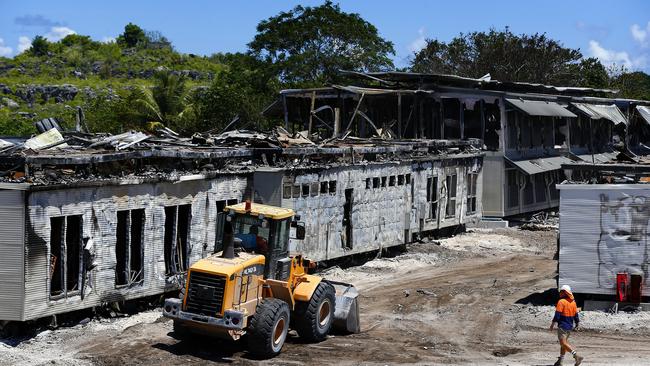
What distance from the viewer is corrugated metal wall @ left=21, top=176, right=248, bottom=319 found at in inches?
651

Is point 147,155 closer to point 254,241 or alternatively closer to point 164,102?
point 254,241

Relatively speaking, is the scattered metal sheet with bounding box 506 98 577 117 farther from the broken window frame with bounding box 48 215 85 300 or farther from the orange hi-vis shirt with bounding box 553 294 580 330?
the broken window frame with bounding box 48 215 85 300

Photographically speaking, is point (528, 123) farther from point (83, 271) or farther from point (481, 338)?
point (83, 271)

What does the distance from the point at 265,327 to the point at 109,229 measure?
16.1 feet

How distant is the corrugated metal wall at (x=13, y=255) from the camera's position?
53.3 ft

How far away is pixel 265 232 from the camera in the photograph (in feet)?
54.1

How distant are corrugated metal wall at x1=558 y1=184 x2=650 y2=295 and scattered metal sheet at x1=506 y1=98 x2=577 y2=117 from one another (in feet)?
59.6

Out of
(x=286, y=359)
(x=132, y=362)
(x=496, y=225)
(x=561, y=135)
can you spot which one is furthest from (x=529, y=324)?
(x=561, y=135)

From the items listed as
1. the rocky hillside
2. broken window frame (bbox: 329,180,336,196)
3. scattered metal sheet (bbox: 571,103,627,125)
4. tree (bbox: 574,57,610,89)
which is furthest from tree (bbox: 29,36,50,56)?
broken window frame (bbox: 329,180,336,196)

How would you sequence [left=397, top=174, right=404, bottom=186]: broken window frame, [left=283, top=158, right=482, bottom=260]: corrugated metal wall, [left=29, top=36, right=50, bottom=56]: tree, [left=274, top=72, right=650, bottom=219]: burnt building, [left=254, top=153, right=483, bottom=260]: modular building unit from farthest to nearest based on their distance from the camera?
1. [left=29, top=36, right=50, bottom=56]: tree
2. [left=274, top=72, right=650, bottom=219]: burnt building
3. [left=397, top=174, right=404, bottom=186]: broken window frame
4. [left=283, top=158, right=482, bottom=260]: corrugated metal wall
5. [left=254, top=153, right=483, bottom=260]: modular building unit

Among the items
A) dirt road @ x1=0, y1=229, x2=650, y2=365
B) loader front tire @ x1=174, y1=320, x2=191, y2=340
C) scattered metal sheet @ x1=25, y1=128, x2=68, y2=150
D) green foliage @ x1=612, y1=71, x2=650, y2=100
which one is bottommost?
dirt road @ x1=0, y1=229, x2=650, y2=365

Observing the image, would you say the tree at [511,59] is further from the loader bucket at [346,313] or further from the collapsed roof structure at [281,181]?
the loader bucket at [346,313]

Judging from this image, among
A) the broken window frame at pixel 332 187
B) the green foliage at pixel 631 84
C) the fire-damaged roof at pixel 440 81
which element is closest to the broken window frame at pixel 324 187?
the broken window frame at pixel 332 187

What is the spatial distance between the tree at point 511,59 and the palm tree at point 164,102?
30.8 m
